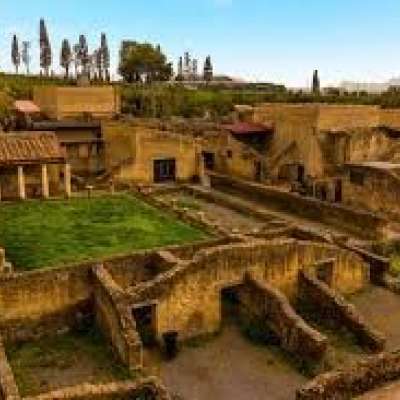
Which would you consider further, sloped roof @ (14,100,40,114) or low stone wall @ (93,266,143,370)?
sloped roof @ (14,100,40,114)

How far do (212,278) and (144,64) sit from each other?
7098 cm

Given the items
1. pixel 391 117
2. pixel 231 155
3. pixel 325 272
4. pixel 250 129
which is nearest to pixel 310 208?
pixel 325 272

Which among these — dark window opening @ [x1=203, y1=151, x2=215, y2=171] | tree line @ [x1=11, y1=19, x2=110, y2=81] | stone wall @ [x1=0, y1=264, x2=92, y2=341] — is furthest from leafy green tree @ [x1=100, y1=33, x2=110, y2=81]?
stone wall @ [x1=0, y1=264, x2=92, y2=341]

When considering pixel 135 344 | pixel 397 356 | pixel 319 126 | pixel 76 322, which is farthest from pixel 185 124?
pixel 397 356

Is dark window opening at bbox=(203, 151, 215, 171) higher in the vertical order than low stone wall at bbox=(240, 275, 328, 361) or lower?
higher

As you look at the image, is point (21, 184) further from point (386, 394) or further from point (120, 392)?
point (386, 394)

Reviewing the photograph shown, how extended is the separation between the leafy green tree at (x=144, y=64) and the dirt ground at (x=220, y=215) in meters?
54.4

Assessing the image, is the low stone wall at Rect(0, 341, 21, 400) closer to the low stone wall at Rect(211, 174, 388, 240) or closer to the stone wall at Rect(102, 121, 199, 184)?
the low stone wall at Rect(211, 174, 388, 240)

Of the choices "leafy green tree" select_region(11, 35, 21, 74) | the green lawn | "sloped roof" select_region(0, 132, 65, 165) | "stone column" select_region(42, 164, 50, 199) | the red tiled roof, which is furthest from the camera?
"leafy green tree" select_region(11, 35, 21, 74)

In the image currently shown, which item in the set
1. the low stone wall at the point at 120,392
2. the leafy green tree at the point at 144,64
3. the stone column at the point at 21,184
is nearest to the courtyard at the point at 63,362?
the low stone wall at the point at 120,392

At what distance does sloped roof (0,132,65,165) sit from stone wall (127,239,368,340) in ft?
45.3

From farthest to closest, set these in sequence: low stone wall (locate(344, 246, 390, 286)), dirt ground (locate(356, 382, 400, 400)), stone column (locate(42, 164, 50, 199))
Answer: stone column (locate(42, 164, 50, 199)) → low stone wall (locate(344, 246, 390, 286)) → dirt ground (locate(356, 382, 400, 400))

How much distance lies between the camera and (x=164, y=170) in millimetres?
38750

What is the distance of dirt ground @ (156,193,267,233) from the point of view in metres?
28.9
